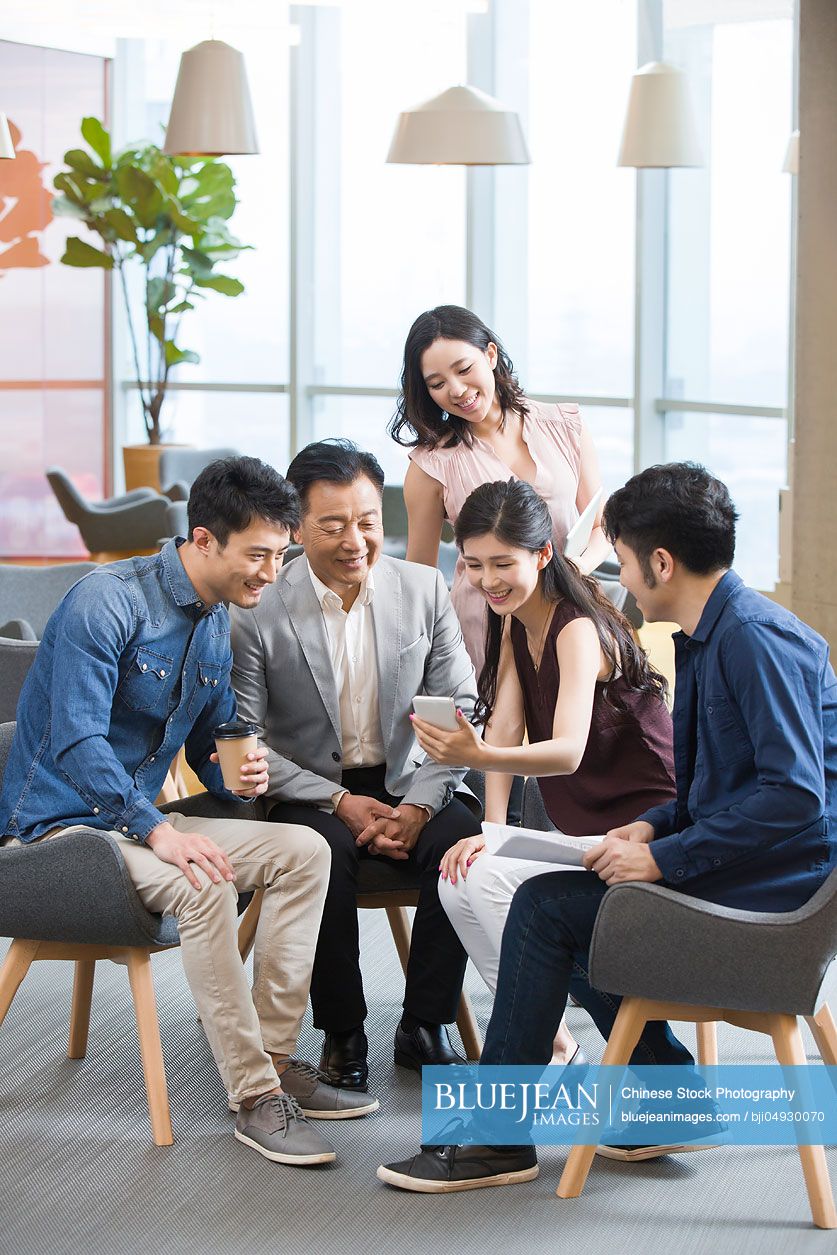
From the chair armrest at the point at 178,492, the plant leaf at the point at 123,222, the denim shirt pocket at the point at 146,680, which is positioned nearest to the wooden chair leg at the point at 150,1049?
the denim shirt pocket at the point at 146,680

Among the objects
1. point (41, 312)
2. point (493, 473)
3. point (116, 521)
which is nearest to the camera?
point (493, 473)

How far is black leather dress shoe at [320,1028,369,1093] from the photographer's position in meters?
3.05

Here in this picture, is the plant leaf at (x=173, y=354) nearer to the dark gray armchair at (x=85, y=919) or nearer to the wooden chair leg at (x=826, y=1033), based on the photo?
the dark gray armchair at (x=85, y=919)

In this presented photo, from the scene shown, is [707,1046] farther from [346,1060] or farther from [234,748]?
[234,748]

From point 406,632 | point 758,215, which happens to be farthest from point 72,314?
point 406,632

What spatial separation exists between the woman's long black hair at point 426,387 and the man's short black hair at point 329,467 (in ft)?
1.58

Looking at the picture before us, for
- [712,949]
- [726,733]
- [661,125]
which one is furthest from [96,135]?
[712,949]

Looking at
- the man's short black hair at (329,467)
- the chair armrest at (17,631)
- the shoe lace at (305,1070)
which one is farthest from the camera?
the chair armrest at (17,631)

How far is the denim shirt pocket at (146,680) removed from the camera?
114 inches

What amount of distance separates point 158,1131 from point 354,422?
837 centimetres

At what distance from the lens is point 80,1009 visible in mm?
3193

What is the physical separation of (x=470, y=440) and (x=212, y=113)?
3849mm

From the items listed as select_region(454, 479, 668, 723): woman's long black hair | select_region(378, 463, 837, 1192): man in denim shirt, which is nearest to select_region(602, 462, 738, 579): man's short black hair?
select_region(378, 463, 837, 1192): man in denim shirt

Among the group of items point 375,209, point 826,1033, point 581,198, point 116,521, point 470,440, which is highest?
point 375,209
